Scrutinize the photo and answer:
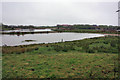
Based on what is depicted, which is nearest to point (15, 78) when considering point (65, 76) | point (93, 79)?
point (65, 76)

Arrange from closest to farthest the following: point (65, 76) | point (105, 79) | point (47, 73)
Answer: point (105, 79) < point (65, 76) < point (47, 73)

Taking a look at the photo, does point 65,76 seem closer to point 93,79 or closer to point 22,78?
point 93,79

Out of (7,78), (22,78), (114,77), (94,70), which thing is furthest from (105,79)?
(7,78)

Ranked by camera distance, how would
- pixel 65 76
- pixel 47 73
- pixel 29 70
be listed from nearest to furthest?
pixel 65 76
pixel 47 73
pixel 29 70

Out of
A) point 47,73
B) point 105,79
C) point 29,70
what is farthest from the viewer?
point 29,70

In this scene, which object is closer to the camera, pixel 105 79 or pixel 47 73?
pixel 105 79

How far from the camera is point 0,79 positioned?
19.7ft

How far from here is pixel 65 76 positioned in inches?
245

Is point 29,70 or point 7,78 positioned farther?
point 29,70

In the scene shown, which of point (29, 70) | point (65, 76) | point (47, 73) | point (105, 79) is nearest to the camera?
point (105, 79)

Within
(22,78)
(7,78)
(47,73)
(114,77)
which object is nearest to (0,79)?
(7,78)

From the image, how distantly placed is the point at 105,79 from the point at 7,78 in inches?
218

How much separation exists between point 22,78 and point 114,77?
5.21 metres

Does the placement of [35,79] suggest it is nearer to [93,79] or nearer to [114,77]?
[93,79]
